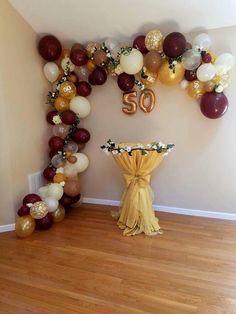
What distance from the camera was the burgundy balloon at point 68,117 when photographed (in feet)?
9.78

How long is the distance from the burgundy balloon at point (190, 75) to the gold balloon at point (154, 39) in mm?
384

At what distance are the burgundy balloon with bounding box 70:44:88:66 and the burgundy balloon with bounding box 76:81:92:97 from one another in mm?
230

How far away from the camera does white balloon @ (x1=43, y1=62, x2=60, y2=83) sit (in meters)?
3.03

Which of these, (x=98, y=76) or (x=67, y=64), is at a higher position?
(x=67, y=64)

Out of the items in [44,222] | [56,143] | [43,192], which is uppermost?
[56,143]

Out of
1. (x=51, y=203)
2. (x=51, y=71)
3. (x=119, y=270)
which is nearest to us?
(x=119, y=270)

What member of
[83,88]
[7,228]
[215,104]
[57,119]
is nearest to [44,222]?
[7,228]

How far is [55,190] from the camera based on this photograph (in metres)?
2.87

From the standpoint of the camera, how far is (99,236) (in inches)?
104

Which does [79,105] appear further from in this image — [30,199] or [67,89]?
[30,199]

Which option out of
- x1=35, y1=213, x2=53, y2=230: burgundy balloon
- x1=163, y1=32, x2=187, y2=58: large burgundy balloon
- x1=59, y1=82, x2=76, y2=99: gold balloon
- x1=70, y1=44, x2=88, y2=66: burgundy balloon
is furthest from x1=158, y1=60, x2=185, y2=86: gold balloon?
x1=35, y1=213, x2=53, y2=230: burgundy balloon

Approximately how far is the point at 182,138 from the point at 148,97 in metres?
0.61

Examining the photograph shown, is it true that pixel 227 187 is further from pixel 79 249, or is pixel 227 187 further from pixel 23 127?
pixel 23 127

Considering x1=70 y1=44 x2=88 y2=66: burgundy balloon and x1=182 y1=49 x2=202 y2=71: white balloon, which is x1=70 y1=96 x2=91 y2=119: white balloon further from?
x1=182 y1=49 x2=202 y2=71: white balloon
